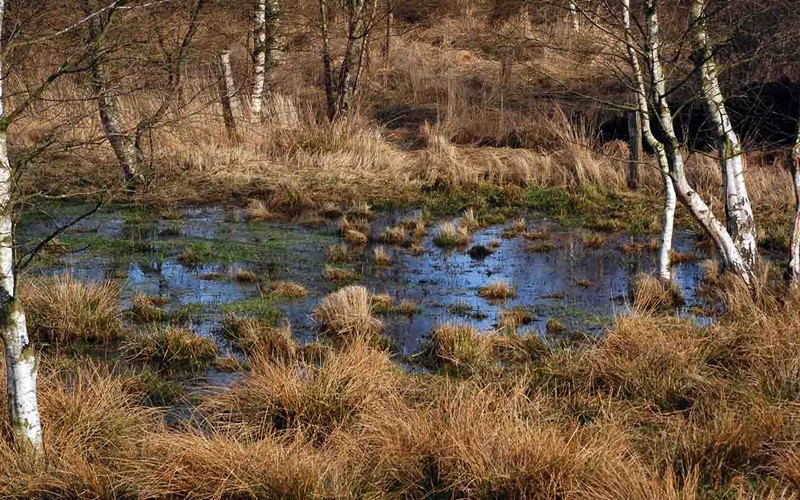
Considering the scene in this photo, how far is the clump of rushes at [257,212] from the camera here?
42.0 ft

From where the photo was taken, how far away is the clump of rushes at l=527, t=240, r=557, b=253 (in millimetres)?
11172

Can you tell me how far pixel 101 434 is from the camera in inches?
203

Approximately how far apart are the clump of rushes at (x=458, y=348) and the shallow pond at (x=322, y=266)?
29 cm

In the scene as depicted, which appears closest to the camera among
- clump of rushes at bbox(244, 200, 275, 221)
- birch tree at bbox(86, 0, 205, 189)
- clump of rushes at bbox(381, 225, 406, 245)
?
birch tree at bbox(86, 0, 205, 189)

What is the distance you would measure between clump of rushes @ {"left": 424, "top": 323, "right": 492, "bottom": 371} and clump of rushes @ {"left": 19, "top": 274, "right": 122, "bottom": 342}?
103 inches

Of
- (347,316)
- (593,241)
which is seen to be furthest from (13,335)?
(593,241)

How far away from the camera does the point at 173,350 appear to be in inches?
284

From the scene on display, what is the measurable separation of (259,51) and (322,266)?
19.8 feet

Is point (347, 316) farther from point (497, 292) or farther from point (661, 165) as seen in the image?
point (661, 165)

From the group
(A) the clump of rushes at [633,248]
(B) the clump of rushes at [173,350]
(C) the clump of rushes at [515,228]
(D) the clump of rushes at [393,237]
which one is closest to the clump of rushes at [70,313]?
(B) the clump of rushes at [173,350]

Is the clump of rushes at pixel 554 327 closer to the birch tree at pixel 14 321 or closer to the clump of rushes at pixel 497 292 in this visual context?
the clump of rushes at pixel 497 292

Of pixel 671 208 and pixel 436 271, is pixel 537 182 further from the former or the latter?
pixel 671 208

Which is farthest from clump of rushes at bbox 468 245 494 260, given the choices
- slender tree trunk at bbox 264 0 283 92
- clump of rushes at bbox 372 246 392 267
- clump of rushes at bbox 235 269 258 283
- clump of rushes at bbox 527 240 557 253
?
slender tree trunk at bbox 264 0 283 92

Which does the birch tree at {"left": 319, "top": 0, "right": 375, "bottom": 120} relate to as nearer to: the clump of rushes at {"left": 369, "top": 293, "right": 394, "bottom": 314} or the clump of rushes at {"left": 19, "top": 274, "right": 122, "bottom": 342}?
the clump of rushes at {"left": 369, "top": 293, "right": 394, "bottom": 314}
